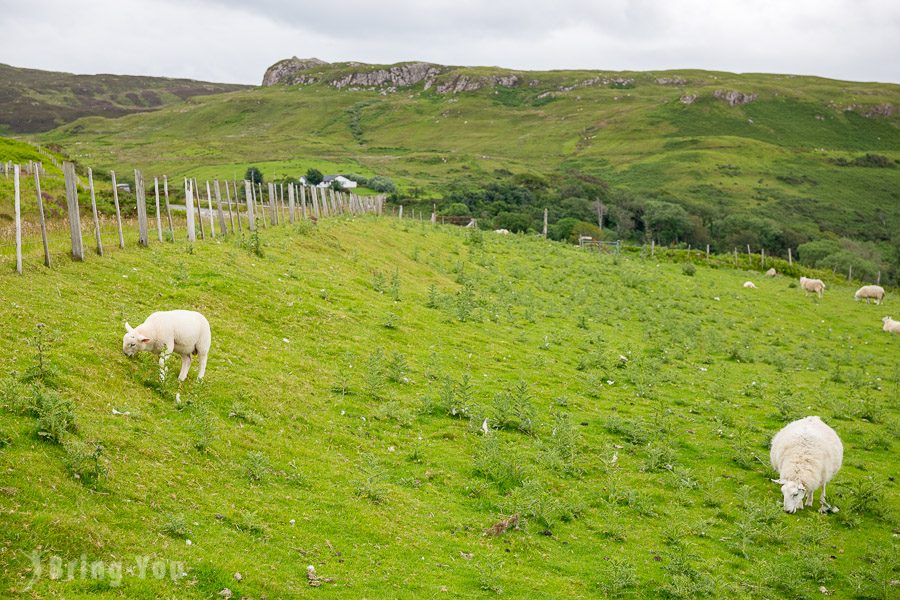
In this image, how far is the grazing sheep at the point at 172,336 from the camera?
1202cm

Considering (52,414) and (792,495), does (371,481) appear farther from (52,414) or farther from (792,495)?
(792,495)

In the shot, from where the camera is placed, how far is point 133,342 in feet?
39.2

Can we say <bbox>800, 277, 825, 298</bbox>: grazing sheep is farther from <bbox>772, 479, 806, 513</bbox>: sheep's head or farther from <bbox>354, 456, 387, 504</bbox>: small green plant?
<bbox>354, 456, 387, 504</bbox>: small green plant

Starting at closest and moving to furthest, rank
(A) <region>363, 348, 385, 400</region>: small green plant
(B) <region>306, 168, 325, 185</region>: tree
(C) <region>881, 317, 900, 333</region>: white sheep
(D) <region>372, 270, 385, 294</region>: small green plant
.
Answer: (A) <region>363, 348, 385, 400</region>: small green plant → (D) <region>372, 270, 385, 294</region>: small green plant → (C) <region>881, 317, 900, 333</region>: white sheep → (B) <region>306, 168, 325, 185</region>: tree

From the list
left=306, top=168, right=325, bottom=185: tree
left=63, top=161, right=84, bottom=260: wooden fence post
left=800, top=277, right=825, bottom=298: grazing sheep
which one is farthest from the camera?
left=306, top=168, right=325, bottom=185: tree

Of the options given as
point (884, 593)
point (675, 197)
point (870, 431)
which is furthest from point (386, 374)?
point (675, 197)

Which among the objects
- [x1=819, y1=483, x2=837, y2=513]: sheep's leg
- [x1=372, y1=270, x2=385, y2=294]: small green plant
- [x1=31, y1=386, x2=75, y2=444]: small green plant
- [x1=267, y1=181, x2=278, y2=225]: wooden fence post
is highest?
[x1=267, y1=181, x2=278, y2=225]: wooden fence post

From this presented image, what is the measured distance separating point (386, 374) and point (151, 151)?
202 meters

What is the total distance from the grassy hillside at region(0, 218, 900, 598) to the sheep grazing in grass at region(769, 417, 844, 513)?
1.51 feet

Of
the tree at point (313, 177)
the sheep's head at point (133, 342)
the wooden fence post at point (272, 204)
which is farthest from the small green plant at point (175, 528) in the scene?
the tree at point (313, 177)

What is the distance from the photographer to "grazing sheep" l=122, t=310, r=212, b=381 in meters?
12.0

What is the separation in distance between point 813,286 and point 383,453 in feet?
150

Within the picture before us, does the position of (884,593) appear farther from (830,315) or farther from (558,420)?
(830,315)

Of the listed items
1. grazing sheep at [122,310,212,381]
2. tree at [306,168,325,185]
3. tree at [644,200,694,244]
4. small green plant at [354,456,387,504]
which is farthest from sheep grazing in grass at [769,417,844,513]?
tree at [306,168,325,185]
